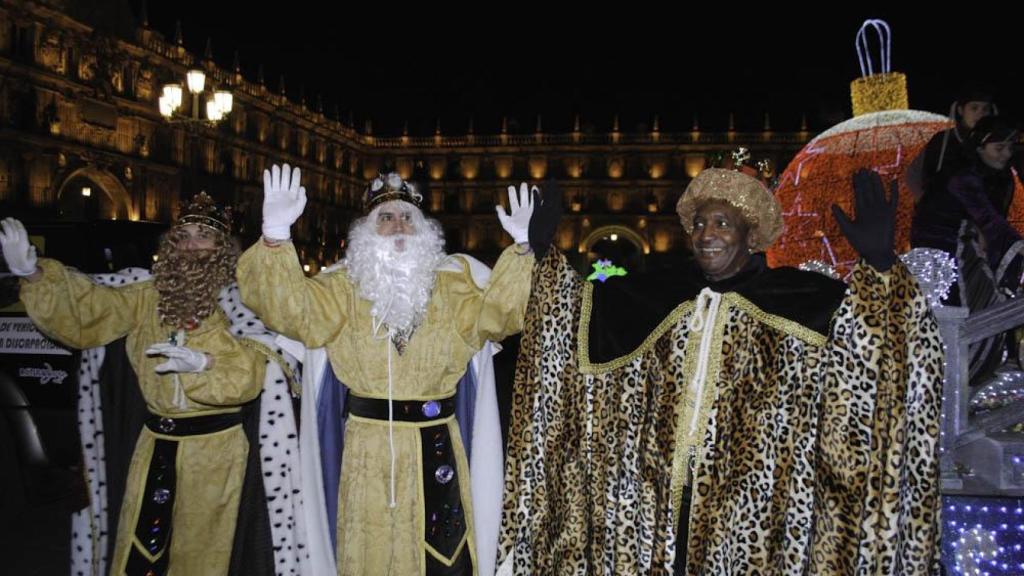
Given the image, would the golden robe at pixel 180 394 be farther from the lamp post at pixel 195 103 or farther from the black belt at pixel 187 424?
the lamp post at pixel 195 103

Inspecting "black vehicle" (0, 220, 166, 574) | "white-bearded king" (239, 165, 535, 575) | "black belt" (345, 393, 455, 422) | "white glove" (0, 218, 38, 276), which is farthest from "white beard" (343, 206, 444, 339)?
"black vehicle" (0, 220, 166, 574)

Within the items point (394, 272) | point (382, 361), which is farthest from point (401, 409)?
point (394, 272)

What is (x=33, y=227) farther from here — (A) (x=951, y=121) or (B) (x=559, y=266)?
(A) (x=951, y=121)

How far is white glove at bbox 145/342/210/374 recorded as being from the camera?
3.61 metres

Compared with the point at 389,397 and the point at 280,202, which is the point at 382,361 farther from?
the point at 280,202

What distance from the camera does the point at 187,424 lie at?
4008 millimetres

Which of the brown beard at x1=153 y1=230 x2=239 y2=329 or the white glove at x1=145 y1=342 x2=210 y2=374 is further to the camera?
the brown beard at x1=153 y1=230 x2=239 y2=329

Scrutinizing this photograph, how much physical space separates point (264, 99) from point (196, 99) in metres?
37.7

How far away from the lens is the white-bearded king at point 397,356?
3.55 metres

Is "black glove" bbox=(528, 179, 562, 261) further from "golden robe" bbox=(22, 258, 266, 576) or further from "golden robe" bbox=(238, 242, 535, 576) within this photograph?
"golden robe" bbox=(22, 258, 266, 576)

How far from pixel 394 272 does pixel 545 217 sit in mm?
911

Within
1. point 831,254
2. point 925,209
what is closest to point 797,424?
point 925,209

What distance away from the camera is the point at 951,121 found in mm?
5250

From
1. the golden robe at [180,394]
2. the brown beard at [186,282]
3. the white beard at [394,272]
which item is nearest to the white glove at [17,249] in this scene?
the golden robe at [180,394]
